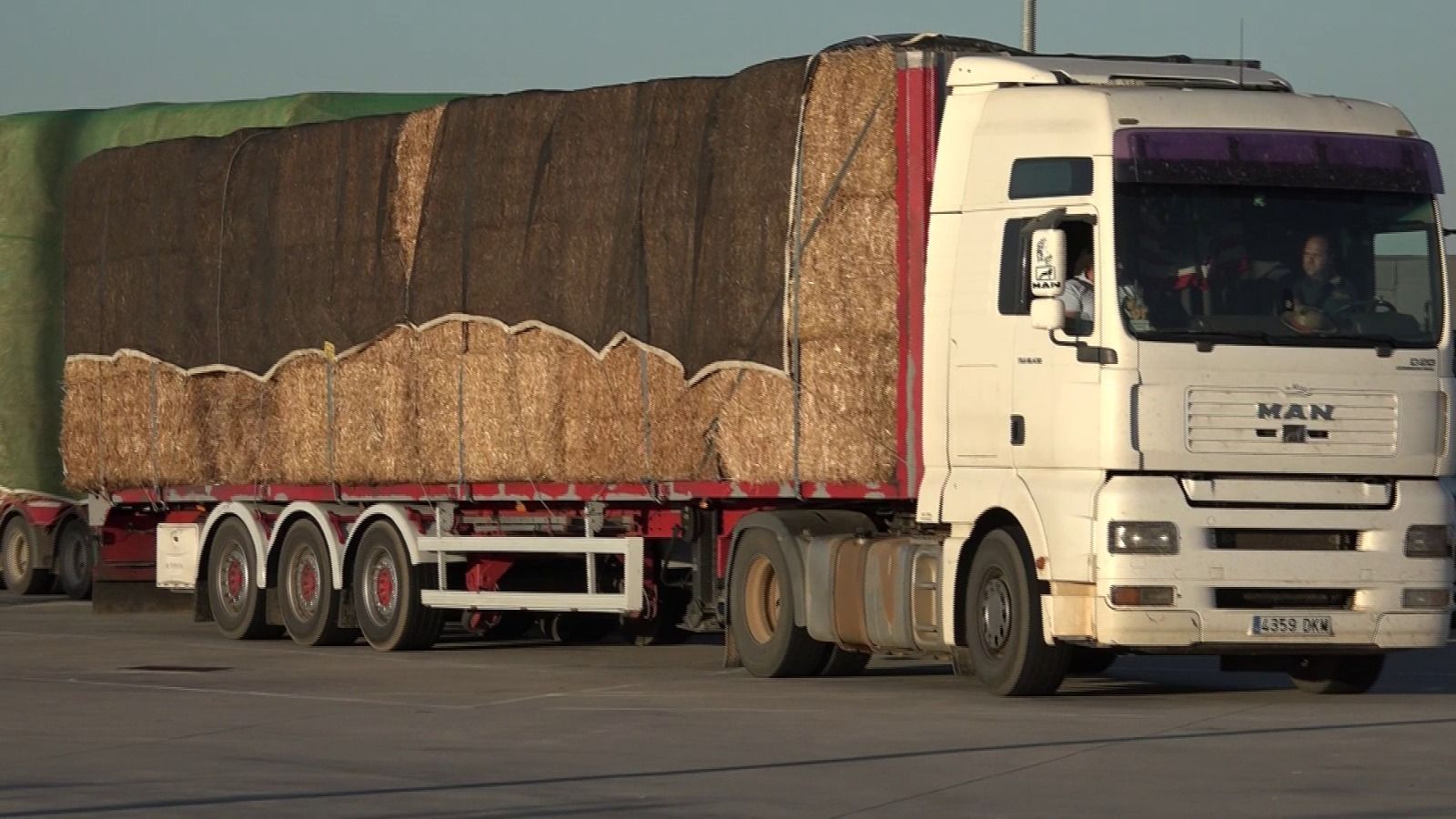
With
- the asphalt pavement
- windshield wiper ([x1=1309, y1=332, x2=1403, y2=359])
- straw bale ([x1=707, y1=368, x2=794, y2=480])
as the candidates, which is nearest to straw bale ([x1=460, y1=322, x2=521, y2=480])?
the asphalt pavement

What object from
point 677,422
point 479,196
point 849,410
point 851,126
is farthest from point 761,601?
point 479,196

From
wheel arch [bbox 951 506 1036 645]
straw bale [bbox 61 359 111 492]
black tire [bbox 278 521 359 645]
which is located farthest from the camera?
straw bale [bbox 61 359 111 492]

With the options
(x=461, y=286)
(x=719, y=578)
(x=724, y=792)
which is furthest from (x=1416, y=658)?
(x=724, y=792)

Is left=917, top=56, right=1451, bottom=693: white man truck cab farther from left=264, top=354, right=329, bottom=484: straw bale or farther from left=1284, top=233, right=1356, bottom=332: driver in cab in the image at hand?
left=264, top=354, right=329, bottom=484: straw bale

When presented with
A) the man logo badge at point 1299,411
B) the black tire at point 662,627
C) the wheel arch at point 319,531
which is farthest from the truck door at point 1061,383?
the wheel arch at point 319,531

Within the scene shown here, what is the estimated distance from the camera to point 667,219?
19234mm

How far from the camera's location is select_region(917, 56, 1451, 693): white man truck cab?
15.3 meters

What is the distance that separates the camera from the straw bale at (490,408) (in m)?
20.7

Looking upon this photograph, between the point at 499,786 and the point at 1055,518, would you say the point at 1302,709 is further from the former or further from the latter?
the point at 499,786

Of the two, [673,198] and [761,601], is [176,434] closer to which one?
[673,198]

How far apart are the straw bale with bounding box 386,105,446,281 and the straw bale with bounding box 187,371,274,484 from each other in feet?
7.43

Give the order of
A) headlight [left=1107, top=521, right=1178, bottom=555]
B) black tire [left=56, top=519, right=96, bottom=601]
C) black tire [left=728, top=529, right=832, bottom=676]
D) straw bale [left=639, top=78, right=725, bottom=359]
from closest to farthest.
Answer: headlight [left=1107, top=521, right=1178, bottom=555] < black tire [left=728, top=529, right=832, bottom=676] < straw bale [left=639, top=78, right=725, bottom=359] < black tire [left=56, top=519, right=96, bottom=601]

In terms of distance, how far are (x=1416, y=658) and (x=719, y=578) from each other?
559cm

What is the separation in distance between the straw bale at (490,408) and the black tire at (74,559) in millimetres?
12468
